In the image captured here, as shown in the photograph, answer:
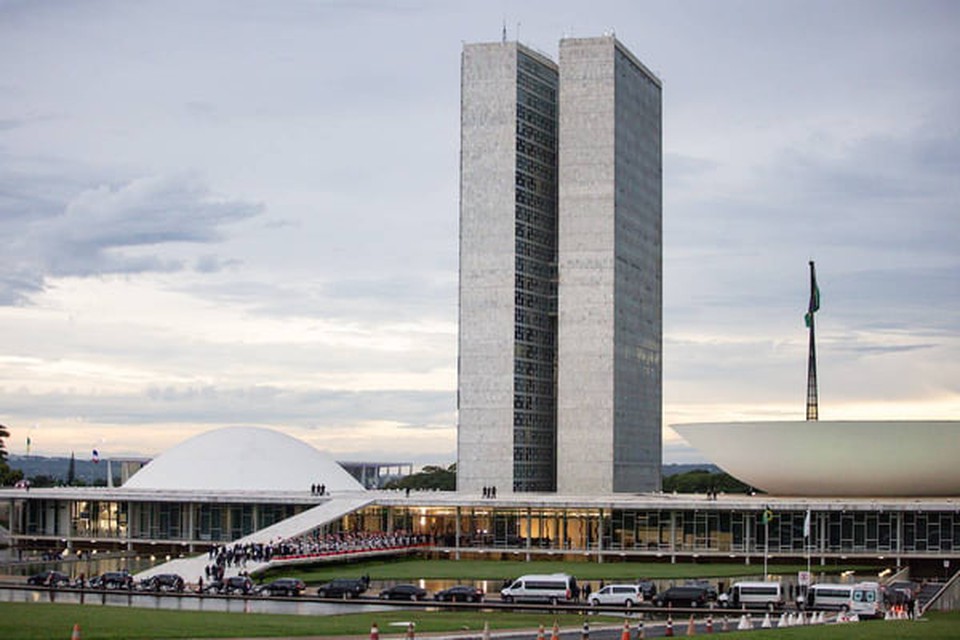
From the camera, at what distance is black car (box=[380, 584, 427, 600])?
196 ft

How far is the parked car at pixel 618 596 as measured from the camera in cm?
5778

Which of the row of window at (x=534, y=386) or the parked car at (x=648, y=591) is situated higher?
the row of window at (x=534, y=386)

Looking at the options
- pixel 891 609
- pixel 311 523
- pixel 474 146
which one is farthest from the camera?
pixel 474 146

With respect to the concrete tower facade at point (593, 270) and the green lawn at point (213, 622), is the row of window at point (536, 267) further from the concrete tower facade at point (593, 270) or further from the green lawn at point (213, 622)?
the green lawn at point (213, 622)

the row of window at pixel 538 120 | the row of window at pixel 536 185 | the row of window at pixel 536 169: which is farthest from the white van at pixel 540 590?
the row of window at pixel 538 120

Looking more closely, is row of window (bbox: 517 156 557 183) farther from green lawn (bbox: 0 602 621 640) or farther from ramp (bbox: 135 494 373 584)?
green lawn (bbox: 0 602 621 640)

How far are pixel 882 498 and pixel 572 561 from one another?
1861 cm

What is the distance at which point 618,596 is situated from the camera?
5812 cm

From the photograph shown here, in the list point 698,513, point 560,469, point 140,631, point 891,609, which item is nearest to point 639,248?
point 560,469

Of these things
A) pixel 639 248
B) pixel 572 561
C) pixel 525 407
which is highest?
pixel 639 248

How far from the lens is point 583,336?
121812 millimetres

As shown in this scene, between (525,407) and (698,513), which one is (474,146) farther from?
(698,513)

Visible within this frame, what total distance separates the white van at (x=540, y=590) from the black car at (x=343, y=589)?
590 cm

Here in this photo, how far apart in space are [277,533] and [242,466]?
2849cm
